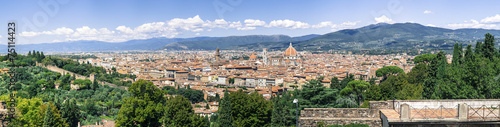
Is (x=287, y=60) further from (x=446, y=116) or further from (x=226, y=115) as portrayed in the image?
(x=446, y=116)

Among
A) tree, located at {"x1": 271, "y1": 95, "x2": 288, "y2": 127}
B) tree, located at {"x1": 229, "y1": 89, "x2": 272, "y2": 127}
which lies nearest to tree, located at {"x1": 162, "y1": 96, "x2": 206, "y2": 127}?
tree, located at {"x1": 229, "y1": 89, "x2": 272, "y2": 127}

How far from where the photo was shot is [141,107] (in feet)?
38.5

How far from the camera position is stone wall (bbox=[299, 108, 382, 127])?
5.87m

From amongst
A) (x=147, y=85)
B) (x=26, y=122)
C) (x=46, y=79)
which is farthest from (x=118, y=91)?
(x=147, y=85)

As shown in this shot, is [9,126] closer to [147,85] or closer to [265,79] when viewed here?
[147,85]

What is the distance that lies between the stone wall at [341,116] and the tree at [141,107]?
6953 mm

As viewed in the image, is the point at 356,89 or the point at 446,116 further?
the point at 356,89

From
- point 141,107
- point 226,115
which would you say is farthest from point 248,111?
point 141,107

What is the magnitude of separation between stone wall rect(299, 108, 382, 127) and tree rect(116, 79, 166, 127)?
6.95 m

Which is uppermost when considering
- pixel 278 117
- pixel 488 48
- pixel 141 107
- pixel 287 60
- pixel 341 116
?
pixel 488 48

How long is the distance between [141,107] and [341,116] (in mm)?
7544

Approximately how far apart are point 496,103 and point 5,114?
13787 millimetres

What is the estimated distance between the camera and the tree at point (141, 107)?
458 inches

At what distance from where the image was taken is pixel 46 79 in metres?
41.7
